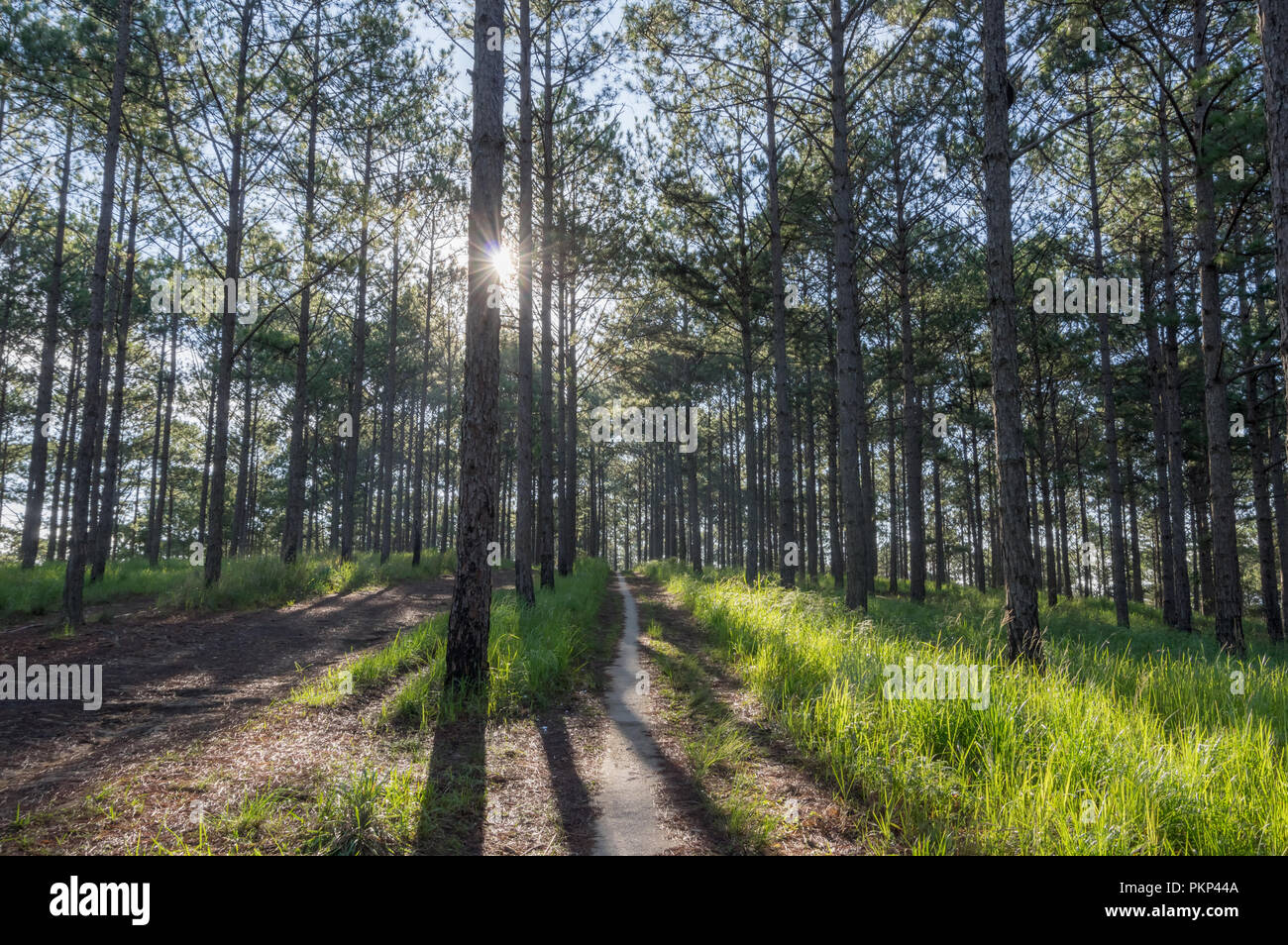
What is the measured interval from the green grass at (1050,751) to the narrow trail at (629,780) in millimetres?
1242

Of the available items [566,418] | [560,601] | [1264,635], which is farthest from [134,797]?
[1264,635]

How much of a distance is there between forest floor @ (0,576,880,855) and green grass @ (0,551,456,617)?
158 inches

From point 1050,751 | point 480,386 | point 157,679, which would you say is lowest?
point 157,679

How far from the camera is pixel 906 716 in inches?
163

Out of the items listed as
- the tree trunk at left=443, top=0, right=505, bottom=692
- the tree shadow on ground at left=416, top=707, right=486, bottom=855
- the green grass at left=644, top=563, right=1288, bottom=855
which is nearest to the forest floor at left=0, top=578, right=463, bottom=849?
the tree shadow on ground at left=416, top=707, right=486, bottom=855

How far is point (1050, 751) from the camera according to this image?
11.0 ft

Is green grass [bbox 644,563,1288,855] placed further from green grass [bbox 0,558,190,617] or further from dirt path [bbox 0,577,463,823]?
green grass [bbox 0,558,190,617]

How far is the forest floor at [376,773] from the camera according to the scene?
3.01 meters

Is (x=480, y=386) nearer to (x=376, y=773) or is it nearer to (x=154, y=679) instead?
(x=376, y=773)

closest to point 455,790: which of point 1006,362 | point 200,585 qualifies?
point 1006,362

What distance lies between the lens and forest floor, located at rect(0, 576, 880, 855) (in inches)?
119

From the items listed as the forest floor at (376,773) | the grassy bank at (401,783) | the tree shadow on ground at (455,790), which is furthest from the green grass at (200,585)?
the tree shadow on ground at (455,790)

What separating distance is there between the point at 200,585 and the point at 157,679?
6291mm
